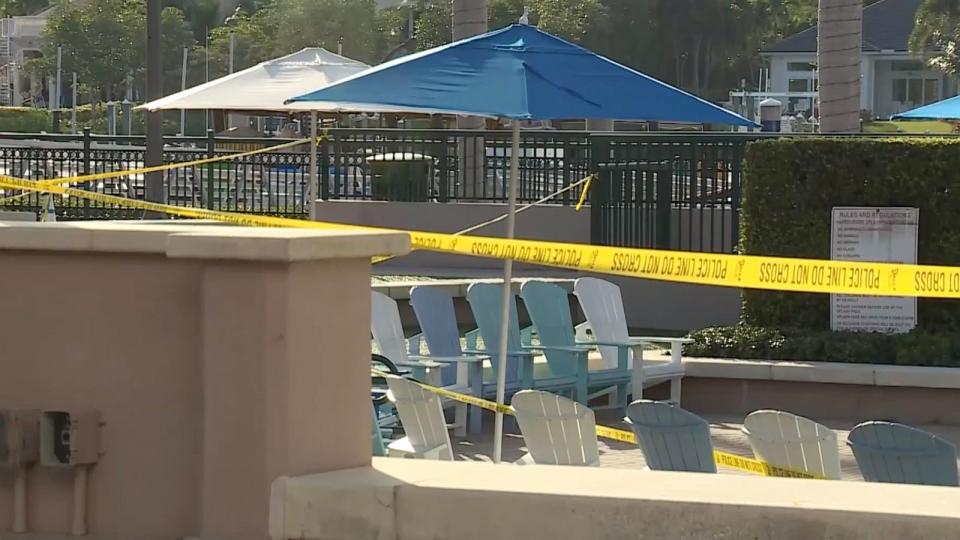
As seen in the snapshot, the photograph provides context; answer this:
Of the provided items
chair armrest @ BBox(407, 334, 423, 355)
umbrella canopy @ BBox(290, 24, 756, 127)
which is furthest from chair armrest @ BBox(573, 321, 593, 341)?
umbrella canopy @ BBox(290, 24, 756, 127)

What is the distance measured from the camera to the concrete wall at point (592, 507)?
4.71 meters

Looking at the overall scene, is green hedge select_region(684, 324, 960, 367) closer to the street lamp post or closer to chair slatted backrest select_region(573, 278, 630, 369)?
chair slatted backrest select_region(573, 278, 630, 369)

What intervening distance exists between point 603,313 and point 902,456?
19.7 feet

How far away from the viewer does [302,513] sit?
5.13m

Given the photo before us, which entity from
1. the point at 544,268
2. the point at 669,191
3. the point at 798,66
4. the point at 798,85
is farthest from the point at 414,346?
the point at 798,85

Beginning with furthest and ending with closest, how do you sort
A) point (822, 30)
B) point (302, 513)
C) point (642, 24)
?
point (642, 24)
point (822, 30)
point (302, 513)

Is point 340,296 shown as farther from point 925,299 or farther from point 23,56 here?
point 23,56

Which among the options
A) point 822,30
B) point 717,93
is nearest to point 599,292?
point 822,30

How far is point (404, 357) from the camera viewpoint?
10.9m

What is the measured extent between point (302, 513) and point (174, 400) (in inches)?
24.5

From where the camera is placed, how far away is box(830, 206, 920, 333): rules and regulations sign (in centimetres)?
1279

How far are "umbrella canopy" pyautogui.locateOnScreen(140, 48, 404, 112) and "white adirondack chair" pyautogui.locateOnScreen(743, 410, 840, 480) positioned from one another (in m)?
8.19

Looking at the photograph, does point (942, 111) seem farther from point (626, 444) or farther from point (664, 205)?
point (626, 444)

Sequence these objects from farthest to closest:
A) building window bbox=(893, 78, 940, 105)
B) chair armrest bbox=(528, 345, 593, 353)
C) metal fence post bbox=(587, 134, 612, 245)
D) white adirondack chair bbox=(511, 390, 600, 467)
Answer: building window bbox=(893, 78, 940, 105), metal fence post bbox=(587, 134, 612, 245), chair armrest bbox=(528, 345, 593, 353), white adirondack chair bbox=(511, 390, 600, 467)
